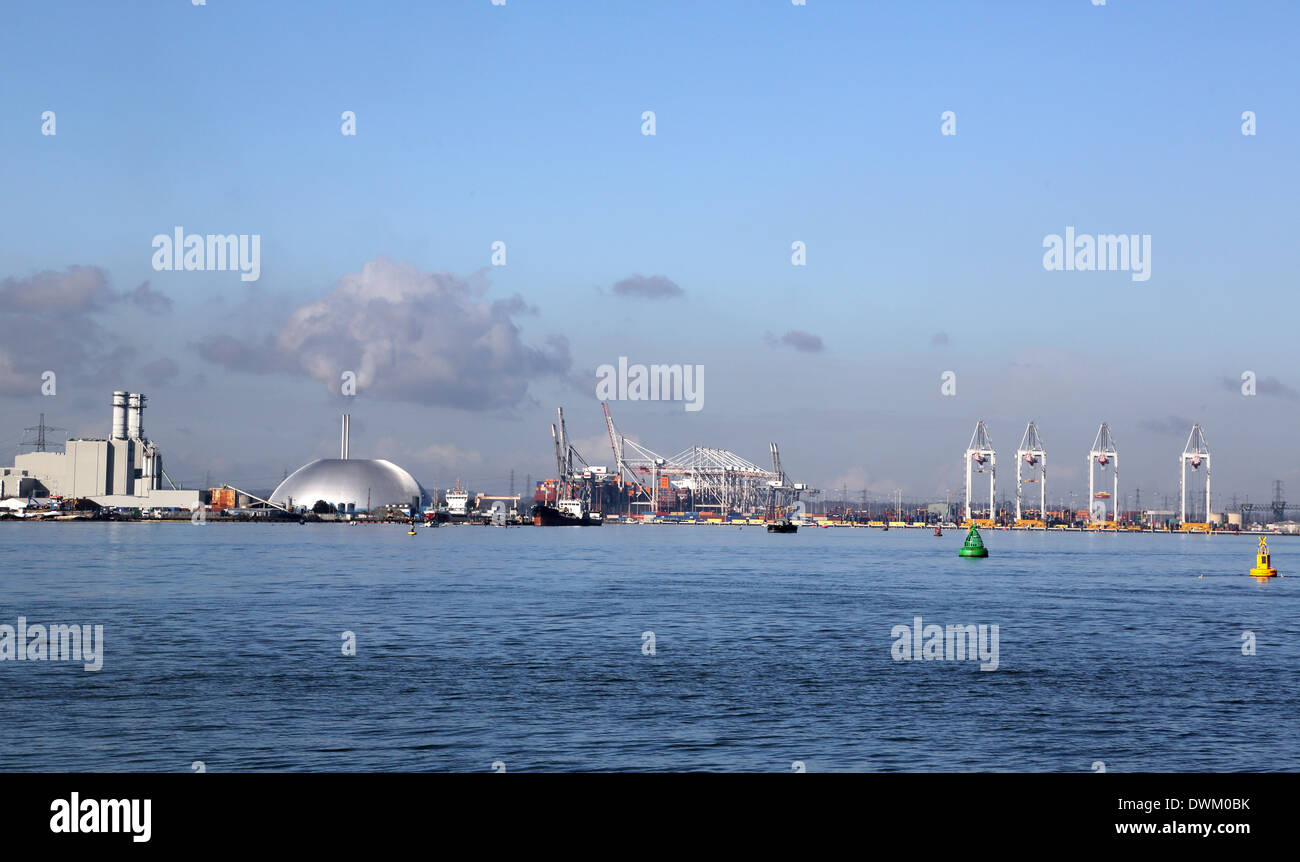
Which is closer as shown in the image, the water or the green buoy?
the water

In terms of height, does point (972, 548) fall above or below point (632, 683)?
below

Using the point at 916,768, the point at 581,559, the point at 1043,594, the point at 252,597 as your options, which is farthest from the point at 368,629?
the point at 581,559

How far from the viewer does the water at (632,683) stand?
19422mm

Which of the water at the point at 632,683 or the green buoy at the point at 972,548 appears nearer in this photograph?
the water at the point at 632,683

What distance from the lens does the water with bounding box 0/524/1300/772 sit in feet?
63.7

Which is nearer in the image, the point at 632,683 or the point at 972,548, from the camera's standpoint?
the point at 632,683

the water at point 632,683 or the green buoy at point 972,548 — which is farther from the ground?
the water at point 632,683

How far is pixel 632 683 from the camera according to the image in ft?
88.3

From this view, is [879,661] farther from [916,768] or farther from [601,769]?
[601,769]

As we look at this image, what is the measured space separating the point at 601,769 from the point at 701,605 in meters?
33.2
